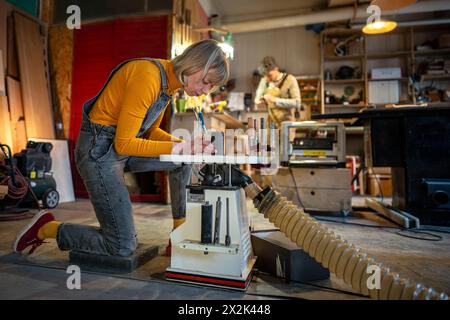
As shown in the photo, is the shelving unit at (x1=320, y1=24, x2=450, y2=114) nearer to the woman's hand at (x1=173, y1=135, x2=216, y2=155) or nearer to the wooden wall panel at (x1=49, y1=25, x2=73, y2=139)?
the wooden wall panel at (x1=49, y1=25, x2=73, y2=139)

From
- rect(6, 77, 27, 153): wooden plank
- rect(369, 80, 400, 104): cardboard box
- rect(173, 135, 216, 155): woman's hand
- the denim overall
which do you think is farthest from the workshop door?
rect(369, 80, 400, 104): cardboard box

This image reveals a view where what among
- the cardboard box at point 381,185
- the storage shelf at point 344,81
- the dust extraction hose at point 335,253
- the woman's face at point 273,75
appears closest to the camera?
the dust extraction hose at point 335,253

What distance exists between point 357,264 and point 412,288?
174 mm

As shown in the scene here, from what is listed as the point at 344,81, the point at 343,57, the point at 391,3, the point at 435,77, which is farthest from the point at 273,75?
the point at 435,77

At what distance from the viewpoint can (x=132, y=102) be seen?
121 cm

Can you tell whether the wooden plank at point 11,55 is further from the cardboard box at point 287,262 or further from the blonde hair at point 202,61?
the cardboard box at point 287,262

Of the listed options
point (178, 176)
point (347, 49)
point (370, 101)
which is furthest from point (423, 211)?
point (347, 49)

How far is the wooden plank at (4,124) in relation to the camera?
11.0 feet

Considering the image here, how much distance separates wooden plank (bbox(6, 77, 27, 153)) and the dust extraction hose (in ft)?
11.4

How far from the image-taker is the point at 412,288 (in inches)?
35.4

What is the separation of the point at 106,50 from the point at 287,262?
374 centimetres

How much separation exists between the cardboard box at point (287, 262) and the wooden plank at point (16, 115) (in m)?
3.49

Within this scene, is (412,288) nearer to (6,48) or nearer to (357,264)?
(357,264)

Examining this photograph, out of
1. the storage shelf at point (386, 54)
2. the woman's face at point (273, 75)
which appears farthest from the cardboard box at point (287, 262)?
the storage shelf at point (386, 54)
